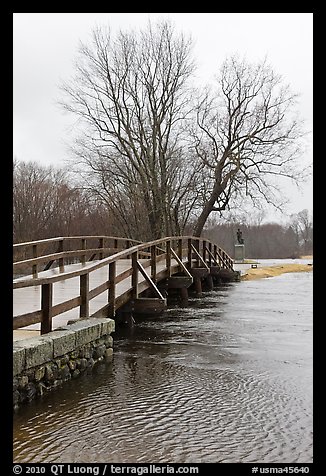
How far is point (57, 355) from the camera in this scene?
5562mm

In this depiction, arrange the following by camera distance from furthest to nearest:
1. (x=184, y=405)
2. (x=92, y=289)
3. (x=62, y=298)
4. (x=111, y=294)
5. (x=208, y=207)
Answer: (x=208, y=207) < (x=92, y=289) < (x=62, y=298) < (x=111, y=294) < (x=184, y=405)

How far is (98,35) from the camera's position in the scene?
24578mm

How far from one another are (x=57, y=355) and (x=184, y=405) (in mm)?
1434

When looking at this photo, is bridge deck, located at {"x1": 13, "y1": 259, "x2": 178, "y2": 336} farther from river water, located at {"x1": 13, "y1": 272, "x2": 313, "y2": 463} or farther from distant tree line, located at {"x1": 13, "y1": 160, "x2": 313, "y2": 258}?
distant tree line, located at {"x1": 13, "y1": 160, "x2": 313, "y2": 258}

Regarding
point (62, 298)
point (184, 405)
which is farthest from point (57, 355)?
point (62, 298)

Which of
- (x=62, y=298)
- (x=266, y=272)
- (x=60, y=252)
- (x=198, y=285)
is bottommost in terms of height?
(x=266, y=272)

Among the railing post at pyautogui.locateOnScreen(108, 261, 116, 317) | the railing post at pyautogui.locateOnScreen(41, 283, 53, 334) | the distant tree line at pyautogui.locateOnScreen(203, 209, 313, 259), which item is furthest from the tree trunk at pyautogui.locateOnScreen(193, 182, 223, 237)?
the distant tree line at pyautogui.locateOnScreen(203, 209, 313, 259)

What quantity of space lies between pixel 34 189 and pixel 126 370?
102 ft

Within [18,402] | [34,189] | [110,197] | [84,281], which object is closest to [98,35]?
[110,197]

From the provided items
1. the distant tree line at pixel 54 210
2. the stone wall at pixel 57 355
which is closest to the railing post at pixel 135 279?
the stone wall at pixel 57 355

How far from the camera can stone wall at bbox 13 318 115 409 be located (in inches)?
195

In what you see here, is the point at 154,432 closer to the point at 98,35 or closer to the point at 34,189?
the point at 98,35

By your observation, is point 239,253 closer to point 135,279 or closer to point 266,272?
point 266,272

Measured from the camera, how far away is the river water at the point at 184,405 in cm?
407
